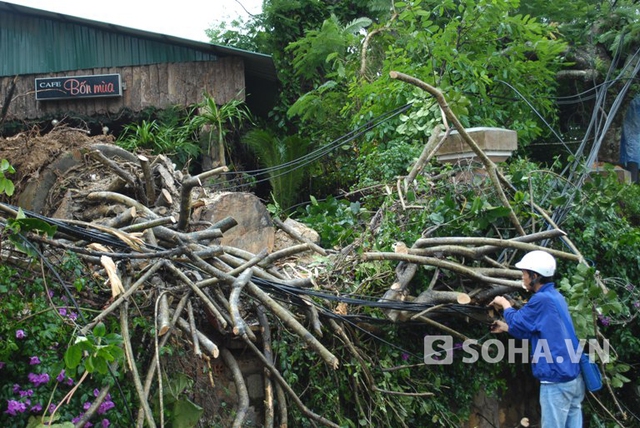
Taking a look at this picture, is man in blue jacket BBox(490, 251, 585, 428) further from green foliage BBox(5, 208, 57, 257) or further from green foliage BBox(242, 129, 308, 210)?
green foliage BBox(242, 129, 308, 210)

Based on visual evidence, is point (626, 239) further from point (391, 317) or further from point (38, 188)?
point (38, 188)

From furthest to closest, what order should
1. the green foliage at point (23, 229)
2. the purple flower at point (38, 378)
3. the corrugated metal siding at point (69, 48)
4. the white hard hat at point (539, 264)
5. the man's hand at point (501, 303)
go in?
1. the corrugated metal siding at point (69, 48)
2. the man's hand at point (501, 303)
3. the white hard hat at point (539, 264)
4. the green foliage at point (23, 229)
5. the purple flower at point (38, 378)

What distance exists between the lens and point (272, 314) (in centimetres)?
616

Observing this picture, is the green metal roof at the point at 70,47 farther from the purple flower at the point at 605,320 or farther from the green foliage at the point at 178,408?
the green foliage at the point at 178,408

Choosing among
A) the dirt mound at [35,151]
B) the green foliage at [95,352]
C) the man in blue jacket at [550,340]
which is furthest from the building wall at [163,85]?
the green foliage at [95,352]

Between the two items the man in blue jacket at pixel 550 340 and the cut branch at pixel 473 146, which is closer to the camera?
the man in blue jacket at pixel 550 340

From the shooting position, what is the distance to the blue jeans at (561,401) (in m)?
5.83

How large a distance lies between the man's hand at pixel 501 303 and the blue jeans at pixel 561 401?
703 millimetres

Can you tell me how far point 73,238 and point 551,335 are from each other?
147 inches

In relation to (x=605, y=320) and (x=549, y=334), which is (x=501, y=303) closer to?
(x=549, y=334)

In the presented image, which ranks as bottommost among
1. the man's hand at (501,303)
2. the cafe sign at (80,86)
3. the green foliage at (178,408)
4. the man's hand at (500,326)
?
the green foliage at (178,408)

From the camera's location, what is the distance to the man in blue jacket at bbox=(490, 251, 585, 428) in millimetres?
5708

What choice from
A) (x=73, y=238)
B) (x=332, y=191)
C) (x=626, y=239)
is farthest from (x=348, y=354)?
(x=332, y=191)

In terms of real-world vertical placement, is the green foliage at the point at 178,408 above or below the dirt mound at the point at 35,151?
below
